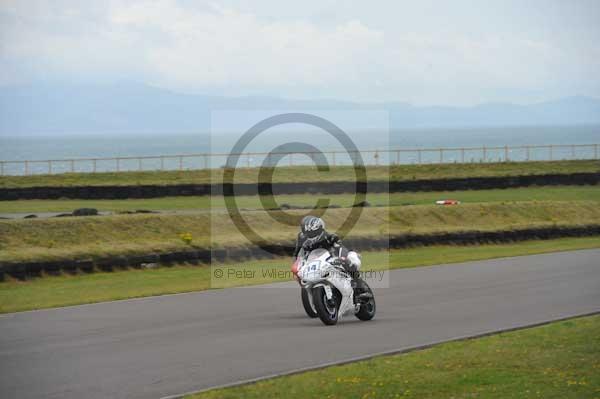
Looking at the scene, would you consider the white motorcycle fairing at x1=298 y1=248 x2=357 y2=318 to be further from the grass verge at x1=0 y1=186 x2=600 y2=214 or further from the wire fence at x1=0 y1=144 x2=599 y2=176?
the wire fence at x1=0 y1=144 x2=599 y2=176

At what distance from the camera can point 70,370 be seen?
406 inches

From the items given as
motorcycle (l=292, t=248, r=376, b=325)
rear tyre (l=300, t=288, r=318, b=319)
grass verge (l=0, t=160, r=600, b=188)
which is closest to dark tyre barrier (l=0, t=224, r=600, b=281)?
rear tyre (l=300, t=288, r=318, b=319)

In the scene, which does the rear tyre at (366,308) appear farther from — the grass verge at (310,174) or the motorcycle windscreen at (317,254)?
the grass verge at (310,174)

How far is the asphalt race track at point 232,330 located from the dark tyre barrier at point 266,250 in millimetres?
4541

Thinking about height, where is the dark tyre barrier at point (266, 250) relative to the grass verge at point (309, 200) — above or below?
below

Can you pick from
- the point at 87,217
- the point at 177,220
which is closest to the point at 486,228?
the point at 177,220

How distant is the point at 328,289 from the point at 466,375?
386cm

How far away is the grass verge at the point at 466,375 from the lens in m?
9.09

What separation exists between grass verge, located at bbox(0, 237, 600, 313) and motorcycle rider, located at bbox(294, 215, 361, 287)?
4.87 m

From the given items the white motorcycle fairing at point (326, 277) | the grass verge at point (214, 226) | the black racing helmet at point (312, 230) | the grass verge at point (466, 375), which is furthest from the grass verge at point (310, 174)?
the grass verge at point (466, 375)

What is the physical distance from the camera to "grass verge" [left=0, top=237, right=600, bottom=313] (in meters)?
17.3

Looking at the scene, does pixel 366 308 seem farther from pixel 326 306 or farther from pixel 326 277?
pixel 326 277

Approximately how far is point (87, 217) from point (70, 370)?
15.7m

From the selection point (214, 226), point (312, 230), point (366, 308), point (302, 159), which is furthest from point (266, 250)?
point (302, 159)
